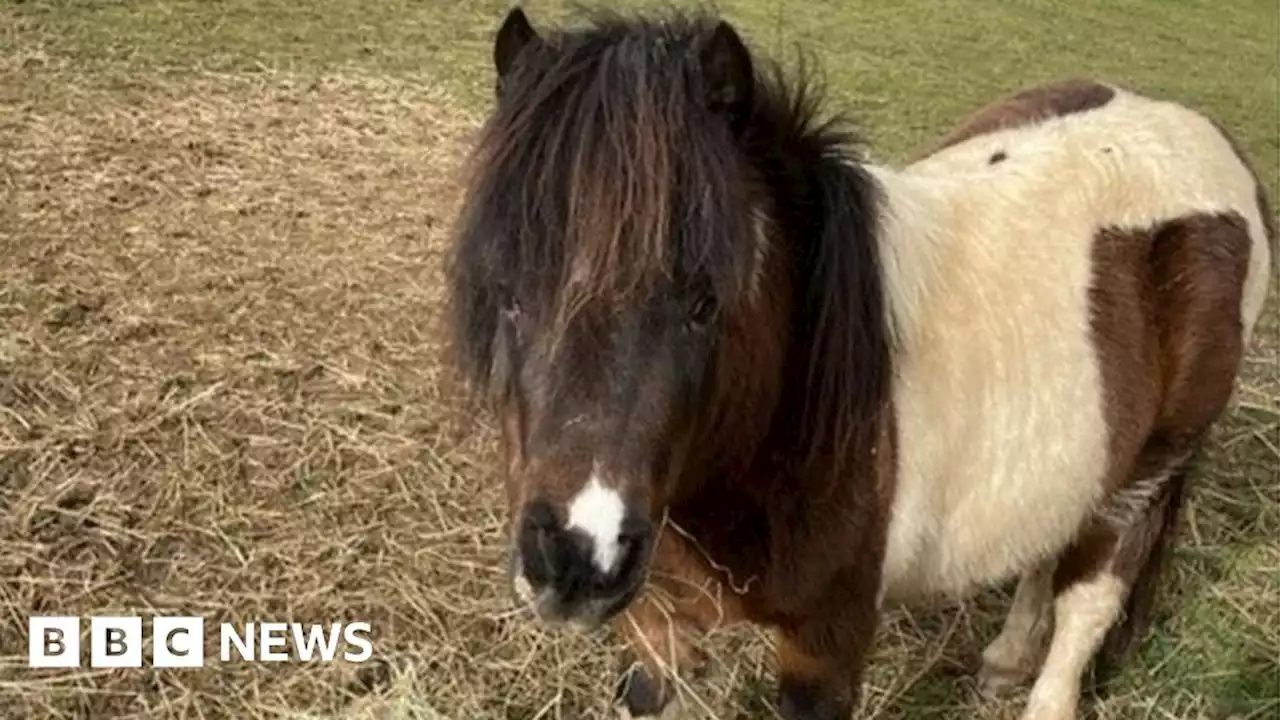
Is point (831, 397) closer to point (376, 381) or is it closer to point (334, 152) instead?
point (376, 381)

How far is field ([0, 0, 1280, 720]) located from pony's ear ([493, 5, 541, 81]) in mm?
297

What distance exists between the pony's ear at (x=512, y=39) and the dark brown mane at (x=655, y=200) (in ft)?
0.07

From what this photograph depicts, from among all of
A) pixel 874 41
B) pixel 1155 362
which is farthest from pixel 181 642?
pixel 874 41

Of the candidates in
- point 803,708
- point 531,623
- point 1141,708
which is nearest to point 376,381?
point 531,623

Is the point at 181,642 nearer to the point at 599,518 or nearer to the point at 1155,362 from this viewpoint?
the point at 599,518

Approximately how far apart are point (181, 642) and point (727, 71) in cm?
108

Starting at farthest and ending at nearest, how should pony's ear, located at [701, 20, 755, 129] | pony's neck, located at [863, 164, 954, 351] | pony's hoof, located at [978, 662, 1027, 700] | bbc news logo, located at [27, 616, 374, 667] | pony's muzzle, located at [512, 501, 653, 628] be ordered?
pony's hoof, located at [978, 662, 1027, 700] < bbc news logo, located at [27, 616, 374, 667] < pony's neck, located at [863, 164, 954, 351] < pony's ear, located at [701, 20, 755, 129] < pony's muzzle, located at [512, 501, 653, 628]

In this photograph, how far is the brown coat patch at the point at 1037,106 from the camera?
1760 millimetres

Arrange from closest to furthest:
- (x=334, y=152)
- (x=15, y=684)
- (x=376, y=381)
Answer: (x=15, y=684), (x=376, y=381), (x=334, y=152)

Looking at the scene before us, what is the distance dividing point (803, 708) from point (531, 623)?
1.46ft

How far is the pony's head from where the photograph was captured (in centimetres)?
101

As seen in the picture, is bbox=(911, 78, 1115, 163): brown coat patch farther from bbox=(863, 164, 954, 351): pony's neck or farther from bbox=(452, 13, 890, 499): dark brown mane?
bbox=(452, 13, 890, 499): dark brown mane

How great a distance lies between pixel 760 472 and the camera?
4.22 ft

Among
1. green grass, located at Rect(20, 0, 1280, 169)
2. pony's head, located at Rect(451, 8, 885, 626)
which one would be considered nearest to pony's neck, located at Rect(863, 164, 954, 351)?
pony's head, located at Rect(451, 8, 885, 626)
